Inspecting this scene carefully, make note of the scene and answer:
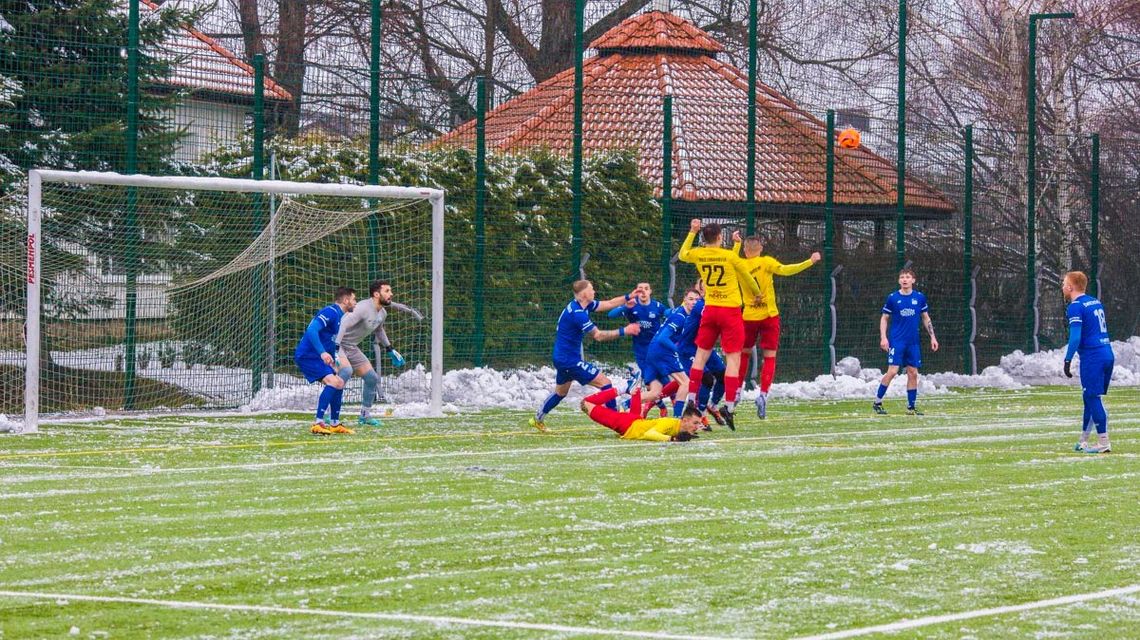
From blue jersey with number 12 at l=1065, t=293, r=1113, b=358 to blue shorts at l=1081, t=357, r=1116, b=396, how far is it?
62 millimetres

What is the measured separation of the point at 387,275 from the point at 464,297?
1.31 metres

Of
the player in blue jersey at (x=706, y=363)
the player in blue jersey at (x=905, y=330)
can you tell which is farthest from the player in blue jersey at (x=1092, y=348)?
the player in blue jersey at (x=905, y=330)

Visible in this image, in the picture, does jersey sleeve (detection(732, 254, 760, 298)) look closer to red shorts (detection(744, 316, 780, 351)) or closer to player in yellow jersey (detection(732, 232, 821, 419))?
→ player in yellow jersey (detection(732, 232, 821, 419))

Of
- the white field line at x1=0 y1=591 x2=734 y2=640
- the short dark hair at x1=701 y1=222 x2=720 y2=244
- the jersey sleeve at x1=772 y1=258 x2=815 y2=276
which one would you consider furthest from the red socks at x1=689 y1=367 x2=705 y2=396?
the white field line at x1=0 y1=591 x2=734 y2=640

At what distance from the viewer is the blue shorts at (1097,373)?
45.8 feet

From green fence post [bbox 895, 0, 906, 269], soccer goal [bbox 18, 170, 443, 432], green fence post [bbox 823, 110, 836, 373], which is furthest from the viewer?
green fence post [bbox 895, 0, 906, 269]

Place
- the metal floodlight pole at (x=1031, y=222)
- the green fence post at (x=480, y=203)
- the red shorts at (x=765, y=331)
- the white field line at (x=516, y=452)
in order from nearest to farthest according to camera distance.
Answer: the white field line at (x=516, y=452)
the red shorts at (x=765, y=331)
the green fence post at (x=480, y=203)
the metal floodlight pole at (x=1031, y=222)

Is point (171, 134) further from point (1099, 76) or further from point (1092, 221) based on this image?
point (1099, 76)

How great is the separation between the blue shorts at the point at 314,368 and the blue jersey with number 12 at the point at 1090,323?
7.16 metres

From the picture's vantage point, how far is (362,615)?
657cm

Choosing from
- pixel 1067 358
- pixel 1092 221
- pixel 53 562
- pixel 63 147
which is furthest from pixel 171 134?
pixel 1092 221

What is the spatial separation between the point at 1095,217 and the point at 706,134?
8.80 m

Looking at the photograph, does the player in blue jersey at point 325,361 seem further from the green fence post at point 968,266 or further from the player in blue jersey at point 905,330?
the green fence post at point 968,266

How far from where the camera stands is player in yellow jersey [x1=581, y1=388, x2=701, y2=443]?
14523 millimetres
